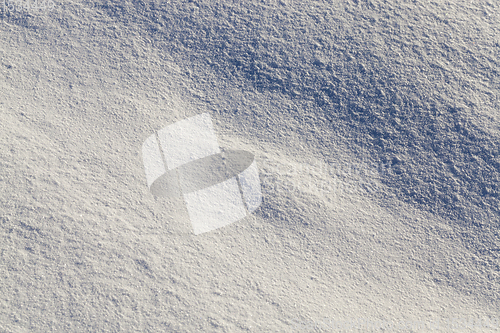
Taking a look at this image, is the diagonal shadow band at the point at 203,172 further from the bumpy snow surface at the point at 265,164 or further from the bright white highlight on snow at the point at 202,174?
the bumpy snow surface at the point at 265,164

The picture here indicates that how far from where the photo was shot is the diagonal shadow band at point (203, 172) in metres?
4.89

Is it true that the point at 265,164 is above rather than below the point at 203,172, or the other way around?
above

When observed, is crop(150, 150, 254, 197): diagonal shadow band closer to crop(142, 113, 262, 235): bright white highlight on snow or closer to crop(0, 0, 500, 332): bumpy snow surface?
crop(142, 113, 262, 235): bright white highlight on snow

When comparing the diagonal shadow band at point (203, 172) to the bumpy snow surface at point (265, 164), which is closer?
the bumpy snow surface at point (265, 164)

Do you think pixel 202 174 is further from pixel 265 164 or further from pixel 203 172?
pixel 265 164

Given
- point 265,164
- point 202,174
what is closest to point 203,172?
point 202,174

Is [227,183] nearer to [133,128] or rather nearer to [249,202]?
[249,202]

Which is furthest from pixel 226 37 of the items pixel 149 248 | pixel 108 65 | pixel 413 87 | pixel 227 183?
pixel 149 248

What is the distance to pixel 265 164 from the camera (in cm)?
497

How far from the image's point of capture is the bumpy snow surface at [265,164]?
14.6 feet

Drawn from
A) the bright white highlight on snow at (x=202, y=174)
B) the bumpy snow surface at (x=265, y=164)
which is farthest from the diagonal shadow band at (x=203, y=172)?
the bumpy snow surface at (x=265, y=164)

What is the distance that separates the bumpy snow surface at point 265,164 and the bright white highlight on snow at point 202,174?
4.6 inches

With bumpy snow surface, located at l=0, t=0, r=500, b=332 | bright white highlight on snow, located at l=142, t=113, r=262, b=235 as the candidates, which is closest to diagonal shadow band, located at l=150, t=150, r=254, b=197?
bright white highlight on snow, located at l=142, t=113, r=262, b=235

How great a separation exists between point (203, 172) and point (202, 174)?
0.03m
